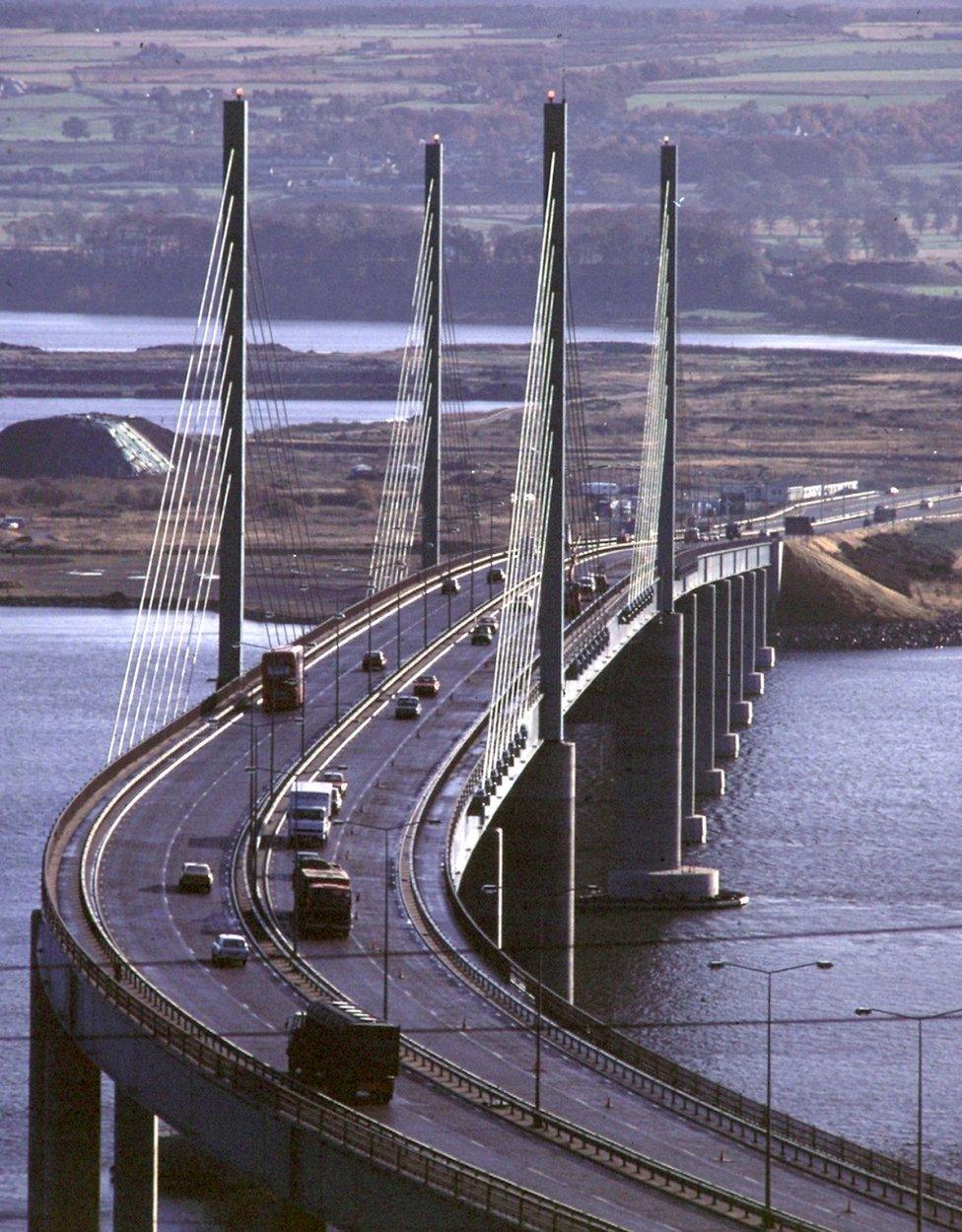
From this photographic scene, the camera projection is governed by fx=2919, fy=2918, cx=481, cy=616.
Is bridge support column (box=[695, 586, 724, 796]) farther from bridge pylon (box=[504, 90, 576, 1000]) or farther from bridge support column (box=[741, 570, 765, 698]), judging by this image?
bridge pylon (box=[504, 90, 576, 1000])

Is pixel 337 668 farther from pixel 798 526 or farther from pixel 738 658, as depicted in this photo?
pixel 798 526

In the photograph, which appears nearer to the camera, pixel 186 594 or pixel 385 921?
pixel 385 921

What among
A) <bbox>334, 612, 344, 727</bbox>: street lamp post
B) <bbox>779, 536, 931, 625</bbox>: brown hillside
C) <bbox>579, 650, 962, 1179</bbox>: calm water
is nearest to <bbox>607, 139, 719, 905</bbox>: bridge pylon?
<bbox>579, 650, 962, 1179</bbox>: calm water

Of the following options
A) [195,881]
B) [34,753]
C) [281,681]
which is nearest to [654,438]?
[34,753]

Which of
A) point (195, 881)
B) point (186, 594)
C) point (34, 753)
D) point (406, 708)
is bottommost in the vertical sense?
point (34, 753)

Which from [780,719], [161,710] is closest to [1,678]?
[161,710]
